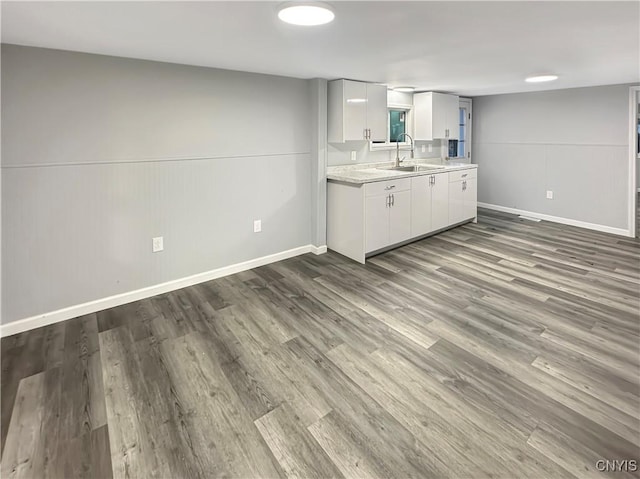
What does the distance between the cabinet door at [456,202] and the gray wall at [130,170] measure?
2.48 meters

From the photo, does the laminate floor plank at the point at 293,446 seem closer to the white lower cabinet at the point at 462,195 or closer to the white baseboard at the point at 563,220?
the white lower cabinet at the point at 462,195

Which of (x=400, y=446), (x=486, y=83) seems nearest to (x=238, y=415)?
(x=400, y=446)

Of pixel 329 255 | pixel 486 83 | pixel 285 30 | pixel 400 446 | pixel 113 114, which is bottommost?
pixel 400 446

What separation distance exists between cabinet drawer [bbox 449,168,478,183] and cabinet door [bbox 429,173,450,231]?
5.1 inches

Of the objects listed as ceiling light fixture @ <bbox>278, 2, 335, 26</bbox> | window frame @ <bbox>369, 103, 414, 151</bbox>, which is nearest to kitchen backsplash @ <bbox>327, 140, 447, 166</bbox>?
window frame @ <bbox>369, 103, 414, 151</bbox>

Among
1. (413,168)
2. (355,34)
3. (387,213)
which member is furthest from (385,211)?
(355,34)

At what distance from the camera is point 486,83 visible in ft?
15.2

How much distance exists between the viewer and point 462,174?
211 inches

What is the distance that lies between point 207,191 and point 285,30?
5.91 ft

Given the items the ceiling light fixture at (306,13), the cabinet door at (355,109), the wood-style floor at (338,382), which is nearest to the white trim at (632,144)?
the wood-style floor at (338,382)

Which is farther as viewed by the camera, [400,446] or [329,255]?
[329,255]

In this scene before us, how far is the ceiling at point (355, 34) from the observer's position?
1.88m

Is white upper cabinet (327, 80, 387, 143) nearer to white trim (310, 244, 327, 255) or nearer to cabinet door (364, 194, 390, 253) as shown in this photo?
cabinet door (364, 194, 390, 253)

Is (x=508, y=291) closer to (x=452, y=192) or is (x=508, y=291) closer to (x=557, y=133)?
(x=452, y=192)
